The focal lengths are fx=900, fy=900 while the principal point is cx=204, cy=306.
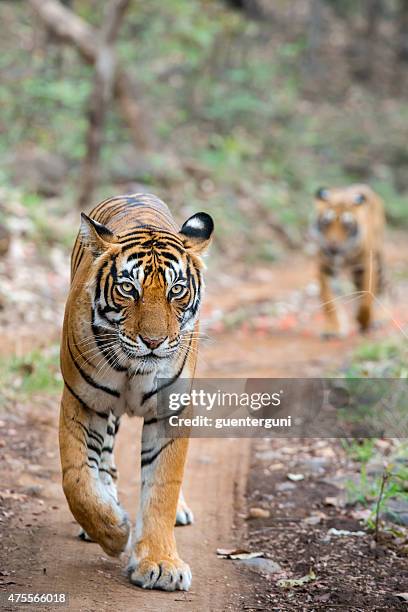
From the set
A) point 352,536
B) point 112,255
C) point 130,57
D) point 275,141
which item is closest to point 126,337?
point 112,255

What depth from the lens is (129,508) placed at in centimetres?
509

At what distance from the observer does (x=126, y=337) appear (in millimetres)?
3787

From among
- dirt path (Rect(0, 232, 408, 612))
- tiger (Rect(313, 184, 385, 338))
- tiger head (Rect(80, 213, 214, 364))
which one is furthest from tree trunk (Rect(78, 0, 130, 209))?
tiger head (Rect(80, 213, 214, 364))

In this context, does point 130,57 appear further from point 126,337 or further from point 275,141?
point 126,337

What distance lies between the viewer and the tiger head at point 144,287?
377cm

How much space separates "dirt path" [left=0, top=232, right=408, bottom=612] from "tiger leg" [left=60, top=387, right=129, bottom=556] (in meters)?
0.20

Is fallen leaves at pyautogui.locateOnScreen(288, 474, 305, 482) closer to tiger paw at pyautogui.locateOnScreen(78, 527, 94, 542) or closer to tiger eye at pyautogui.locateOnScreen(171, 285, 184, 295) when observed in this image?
tiger paw at pyautogui.locateOnScreen(78, 527, 94, 542)

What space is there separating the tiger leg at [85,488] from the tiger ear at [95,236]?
2.17ft

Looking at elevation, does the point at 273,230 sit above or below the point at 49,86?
below

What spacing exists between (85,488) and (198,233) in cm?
128

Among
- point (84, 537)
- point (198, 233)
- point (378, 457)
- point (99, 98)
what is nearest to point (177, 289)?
point (198, 233)

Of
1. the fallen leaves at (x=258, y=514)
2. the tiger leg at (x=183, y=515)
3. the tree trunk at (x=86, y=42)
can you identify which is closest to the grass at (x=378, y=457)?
the fallen leaves at (x=258, y=514)

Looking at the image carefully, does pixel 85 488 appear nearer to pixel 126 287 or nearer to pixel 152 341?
pixel 152 341

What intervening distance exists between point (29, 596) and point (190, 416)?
105 centimetres
